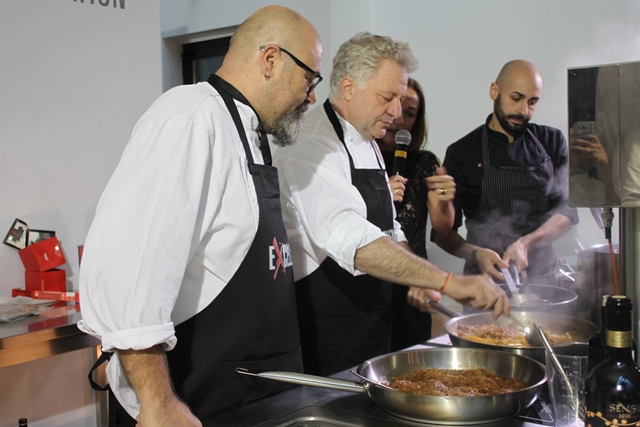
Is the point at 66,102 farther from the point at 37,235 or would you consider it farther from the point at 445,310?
the point at 445,310

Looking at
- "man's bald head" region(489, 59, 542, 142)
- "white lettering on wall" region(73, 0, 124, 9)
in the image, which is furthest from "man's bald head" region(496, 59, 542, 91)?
"white lettering on wall" region(73, 0, 124, 9)

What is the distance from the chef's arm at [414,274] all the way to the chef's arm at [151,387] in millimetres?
714

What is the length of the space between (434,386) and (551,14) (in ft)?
11.5

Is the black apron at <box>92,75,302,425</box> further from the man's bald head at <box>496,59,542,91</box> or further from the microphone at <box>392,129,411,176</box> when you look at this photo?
the man's bald head at <box>496,59,542,91</box>

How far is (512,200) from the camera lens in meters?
3.21

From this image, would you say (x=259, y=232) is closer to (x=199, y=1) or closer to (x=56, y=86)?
(x=56, y=86)

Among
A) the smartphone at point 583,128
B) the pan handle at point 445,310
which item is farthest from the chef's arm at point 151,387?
the pan handle at point 445,310

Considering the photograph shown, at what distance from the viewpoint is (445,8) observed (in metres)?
4.74

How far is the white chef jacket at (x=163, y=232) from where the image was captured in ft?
4.04

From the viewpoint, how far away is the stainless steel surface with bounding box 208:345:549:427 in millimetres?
1266

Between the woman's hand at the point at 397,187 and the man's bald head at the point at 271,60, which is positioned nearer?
the man's bald head at the point at 271,60

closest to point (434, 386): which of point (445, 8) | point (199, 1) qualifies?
point (445, 8)

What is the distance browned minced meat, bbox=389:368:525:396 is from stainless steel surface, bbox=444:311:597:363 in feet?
0.33

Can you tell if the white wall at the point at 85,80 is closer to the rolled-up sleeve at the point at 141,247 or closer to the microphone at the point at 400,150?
the microphone at the point at 400,150
